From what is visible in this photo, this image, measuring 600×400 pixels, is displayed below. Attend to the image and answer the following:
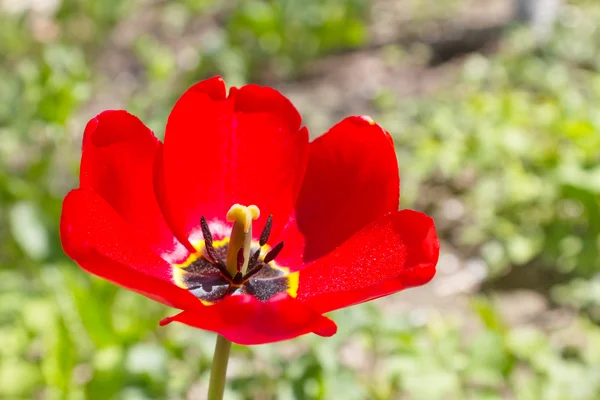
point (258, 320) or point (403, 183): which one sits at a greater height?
point (258, 320)

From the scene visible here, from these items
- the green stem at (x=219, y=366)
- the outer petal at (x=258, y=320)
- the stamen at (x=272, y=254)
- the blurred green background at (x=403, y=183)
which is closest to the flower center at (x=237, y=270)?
the stamen at (x=272, y=254)

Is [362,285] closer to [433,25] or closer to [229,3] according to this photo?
[433,25]

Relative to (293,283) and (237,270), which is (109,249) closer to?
(237,270)

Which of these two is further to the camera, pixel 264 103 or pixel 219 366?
pixel 264 103

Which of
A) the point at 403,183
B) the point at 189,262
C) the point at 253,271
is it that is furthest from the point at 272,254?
the point at 403,183

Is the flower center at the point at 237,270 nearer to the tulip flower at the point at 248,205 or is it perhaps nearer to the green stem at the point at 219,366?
the tulip flower at the point at 248,205

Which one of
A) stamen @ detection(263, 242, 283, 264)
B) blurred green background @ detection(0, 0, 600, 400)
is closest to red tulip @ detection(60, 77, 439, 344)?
stamen @ detection(263, 242, 283, 264)

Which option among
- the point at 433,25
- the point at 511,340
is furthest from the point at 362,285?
the point at 433,25
